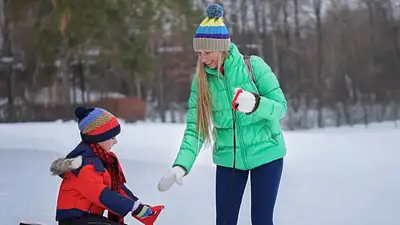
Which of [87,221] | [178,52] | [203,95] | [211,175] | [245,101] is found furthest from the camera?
[178,52]

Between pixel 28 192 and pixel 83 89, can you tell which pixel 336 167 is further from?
pixel 83 89

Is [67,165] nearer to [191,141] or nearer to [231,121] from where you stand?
[191,141]

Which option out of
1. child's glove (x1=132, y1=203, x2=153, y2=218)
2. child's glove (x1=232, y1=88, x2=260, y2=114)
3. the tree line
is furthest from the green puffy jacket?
the tree line

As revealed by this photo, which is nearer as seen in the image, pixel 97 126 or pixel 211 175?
pixel 97 126

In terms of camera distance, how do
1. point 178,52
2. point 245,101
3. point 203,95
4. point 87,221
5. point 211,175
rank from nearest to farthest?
1. point 245,101
2. point 87,221
3. point 203,95
4. point 211,175
5. point 178,52

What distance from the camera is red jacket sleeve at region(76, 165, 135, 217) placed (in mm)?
2607

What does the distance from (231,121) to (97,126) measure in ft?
1.76

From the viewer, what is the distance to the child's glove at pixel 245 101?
258 centimetres

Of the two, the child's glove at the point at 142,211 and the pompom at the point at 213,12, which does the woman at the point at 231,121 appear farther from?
the child's glove at the point at 142,211

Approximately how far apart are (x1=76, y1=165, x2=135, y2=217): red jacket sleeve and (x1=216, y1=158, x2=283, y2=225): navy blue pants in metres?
0.45

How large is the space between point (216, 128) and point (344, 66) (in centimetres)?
553

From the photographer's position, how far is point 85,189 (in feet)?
8.61

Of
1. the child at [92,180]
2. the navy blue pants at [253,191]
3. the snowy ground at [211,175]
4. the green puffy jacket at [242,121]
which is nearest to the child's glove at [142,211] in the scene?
the child at [92,180]

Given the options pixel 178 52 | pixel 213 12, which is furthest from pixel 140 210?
pixel 178 52
